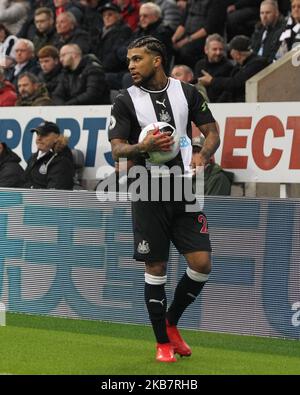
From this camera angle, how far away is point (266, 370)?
303 inches

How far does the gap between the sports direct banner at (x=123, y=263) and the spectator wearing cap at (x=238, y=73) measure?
346cm

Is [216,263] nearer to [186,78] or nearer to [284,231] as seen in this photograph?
[284,231]

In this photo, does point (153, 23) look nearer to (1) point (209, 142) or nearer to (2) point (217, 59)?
(2) point (217, 59)

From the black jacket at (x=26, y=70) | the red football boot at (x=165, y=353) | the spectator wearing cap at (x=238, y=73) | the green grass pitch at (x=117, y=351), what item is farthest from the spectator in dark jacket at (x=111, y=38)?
the red football boot at (x=165, y=353)

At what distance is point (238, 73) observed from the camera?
13.1 m

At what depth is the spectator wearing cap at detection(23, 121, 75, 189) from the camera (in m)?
12.5

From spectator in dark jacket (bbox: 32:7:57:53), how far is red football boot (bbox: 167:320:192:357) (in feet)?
30.6

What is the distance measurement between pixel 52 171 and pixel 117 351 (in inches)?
171

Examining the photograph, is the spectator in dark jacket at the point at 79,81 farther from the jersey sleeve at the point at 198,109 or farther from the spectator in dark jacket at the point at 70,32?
the jersey sleeve at the point at 198,109

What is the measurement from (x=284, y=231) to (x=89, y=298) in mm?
2142

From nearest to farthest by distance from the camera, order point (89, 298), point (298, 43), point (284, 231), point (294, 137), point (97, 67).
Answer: point (284, 231)
point (89, 298)
point (294, 137)
point (298, 43)
point (97, 67)

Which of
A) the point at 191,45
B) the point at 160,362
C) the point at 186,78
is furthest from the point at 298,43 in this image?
the point at 160,362

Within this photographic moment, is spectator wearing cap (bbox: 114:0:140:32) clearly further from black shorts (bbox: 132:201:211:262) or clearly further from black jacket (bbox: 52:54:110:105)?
black shorts (bbox: 132:201:211:262)

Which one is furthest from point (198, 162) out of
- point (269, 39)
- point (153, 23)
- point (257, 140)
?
point (153, 23)
